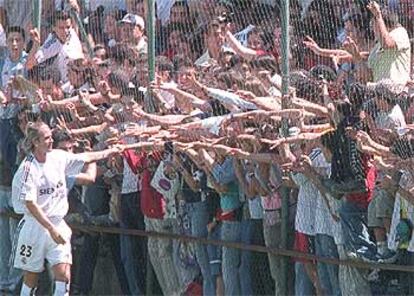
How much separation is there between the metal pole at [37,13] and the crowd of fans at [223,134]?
3.3 inches

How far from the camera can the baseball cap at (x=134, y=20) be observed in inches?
520

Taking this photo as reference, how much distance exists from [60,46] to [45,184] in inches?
86.9

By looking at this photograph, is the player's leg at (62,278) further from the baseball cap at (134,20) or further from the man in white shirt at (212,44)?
the baseball cap at (134,20)

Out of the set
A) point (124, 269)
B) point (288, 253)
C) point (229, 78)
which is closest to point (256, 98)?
point (229, 78)

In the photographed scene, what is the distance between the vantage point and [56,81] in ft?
44.5

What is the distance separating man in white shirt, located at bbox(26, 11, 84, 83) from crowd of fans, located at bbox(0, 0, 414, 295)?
0.5 inches

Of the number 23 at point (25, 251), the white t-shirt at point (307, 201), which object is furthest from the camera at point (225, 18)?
the number 23 at point (25, 251)

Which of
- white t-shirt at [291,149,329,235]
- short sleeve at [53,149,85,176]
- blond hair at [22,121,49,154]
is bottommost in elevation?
white t-shirt at [291,149,329,235]

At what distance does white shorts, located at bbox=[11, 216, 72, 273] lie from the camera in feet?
39.4

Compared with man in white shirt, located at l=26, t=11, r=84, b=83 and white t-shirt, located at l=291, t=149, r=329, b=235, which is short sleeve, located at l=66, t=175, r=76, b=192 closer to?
man in white shirt, located at l=26, t=11, r=84, b=83

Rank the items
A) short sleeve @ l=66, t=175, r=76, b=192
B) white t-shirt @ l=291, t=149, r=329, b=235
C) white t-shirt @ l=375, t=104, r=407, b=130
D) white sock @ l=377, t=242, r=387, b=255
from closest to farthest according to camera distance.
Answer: white t-shirt @ l=375, t=104, r=407, b=130
white sock @ l=377, t=242, r=387, b=255
white t-shirt @ l=291, t=149, r=329, b=235
short sleeve @ l=66, t=175, r=76, b=192

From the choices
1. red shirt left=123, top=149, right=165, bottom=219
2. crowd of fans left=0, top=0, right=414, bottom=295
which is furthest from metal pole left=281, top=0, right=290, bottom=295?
red shirt left=123, top=149, right=165, bottom=219

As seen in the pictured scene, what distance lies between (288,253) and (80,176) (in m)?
2.05

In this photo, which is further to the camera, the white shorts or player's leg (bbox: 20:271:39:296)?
player's leg (bbox: 20:271:39:296)
